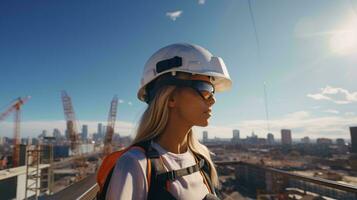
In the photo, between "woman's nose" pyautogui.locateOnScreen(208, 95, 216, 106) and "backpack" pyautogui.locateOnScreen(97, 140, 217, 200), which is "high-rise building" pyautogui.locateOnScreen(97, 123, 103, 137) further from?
"backpack" pyautogui.locateOnScreen(97, 140, 217, 200)

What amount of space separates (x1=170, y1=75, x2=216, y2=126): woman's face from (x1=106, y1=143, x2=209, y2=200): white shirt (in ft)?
0.77

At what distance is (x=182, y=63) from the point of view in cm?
131

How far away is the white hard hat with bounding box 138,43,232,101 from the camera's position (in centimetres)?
130

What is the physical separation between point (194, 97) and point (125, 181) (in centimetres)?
61

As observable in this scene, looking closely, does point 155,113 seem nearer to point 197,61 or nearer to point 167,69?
point 167,69

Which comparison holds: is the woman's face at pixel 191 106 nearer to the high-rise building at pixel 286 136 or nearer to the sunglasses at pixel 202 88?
the sunglasses at pixel 202 88

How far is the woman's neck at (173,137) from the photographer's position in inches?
49.6

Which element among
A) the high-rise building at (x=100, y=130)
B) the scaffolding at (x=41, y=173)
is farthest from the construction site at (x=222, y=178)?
the high-rise building at (x=100, y=130)

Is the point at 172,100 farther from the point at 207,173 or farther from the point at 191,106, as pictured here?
the point at 207,173

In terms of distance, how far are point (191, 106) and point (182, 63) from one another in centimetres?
26

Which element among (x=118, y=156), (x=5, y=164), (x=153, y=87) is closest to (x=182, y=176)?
(x=118, y=156)

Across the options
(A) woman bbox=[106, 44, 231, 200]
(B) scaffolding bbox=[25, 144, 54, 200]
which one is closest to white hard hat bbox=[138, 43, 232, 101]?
(A) woman bbox=[106, 44, 231, 200]

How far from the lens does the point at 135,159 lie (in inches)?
36.2

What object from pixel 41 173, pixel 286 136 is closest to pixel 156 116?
pixel 41 173
